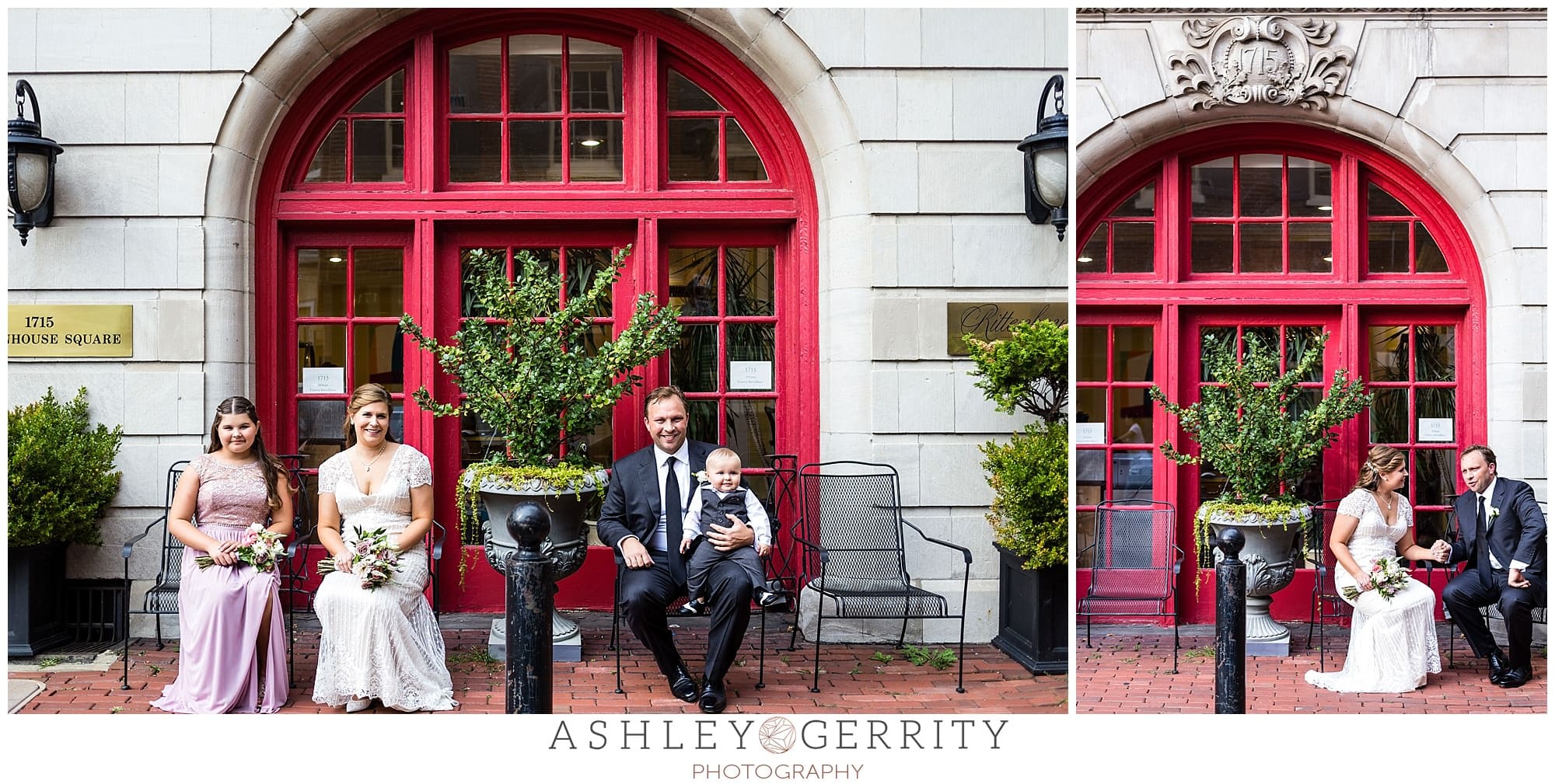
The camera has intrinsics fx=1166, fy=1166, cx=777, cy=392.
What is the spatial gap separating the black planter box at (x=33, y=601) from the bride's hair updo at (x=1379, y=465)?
261 inches

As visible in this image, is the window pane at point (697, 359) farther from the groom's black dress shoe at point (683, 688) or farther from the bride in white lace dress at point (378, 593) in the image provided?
the groom's black dress shoe at point (683, 688)

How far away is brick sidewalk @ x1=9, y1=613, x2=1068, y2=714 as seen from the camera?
500 centimetres

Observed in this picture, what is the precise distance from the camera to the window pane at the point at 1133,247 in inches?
273

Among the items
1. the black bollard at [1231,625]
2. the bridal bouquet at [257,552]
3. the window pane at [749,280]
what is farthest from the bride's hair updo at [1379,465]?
the bridal bouquet at [257,552]

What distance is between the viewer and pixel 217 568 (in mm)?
4957

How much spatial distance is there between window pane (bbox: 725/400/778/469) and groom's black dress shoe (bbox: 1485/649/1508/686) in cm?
381

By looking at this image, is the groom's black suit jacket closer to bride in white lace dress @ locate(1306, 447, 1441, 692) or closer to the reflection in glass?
bride in white lace dress @ locate(1306, 447, 1441, 692)

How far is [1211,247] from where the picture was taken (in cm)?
698

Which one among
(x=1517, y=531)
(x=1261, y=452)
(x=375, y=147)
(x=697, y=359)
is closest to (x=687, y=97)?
(x=697, y=359)

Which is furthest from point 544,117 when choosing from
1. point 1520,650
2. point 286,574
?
point 1520,650

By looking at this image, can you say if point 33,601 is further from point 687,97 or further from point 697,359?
point 687,97
